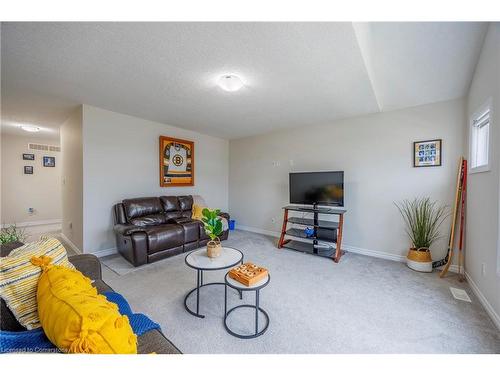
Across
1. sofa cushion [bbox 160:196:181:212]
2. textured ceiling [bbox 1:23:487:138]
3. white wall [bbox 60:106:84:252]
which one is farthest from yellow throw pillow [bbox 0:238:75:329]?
sofa cushion [bbox 160:196:181:212]

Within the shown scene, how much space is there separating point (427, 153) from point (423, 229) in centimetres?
106

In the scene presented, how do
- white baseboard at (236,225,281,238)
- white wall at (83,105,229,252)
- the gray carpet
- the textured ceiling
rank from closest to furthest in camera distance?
the gray carpet
the textured ceiling
white wall at (83,105,229,252)
white baseboard at (236,225,281,238)

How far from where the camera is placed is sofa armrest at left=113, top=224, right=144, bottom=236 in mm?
2964

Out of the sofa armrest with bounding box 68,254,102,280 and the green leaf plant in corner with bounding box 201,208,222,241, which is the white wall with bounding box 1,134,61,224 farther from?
the green leaf plant in corner with bounding box 201,208,222,241

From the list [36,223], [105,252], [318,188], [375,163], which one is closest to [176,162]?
[105,252]

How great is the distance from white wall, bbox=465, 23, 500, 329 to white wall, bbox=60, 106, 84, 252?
16.1ft

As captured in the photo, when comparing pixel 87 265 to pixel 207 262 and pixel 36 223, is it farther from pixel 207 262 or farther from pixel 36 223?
pixel 36 223

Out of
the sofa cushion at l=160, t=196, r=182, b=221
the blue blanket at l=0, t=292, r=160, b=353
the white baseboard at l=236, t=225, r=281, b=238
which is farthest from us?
the white baseboard at l=236, t=225, r=281, b=238

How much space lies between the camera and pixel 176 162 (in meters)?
4.35

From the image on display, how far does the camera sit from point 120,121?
3.54 meters

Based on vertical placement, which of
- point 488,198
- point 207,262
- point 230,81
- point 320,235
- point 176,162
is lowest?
point 320,235

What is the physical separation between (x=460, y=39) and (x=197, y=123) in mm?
3661
